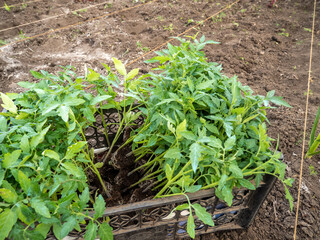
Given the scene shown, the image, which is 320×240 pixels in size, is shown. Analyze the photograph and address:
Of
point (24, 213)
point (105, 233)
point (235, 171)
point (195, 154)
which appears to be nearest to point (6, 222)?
point (24, 213)

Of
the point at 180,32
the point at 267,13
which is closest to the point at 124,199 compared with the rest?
the point at 180,32

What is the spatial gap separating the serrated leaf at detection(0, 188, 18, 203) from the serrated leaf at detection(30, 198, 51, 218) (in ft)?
0.18

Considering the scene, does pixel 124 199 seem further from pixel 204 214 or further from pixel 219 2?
pixel 219 2

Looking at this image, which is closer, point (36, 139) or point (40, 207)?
point (40, 207)

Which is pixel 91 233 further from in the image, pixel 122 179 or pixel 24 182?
pixel 122 179

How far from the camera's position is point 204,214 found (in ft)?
2.94

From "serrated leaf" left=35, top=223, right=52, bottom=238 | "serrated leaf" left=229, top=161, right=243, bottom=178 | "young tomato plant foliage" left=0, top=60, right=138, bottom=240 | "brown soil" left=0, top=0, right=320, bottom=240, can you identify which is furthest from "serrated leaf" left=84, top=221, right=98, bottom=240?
"brown soil" left=0, top=0, right=320, bottom=240

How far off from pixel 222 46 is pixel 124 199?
2.26 m

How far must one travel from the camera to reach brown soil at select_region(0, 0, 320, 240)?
1.62 m

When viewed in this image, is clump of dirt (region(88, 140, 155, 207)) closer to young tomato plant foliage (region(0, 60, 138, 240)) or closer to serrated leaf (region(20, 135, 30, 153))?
young tomato plant foliage (region(0, 60, 138, 240))

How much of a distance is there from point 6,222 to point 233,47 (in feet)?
8.97

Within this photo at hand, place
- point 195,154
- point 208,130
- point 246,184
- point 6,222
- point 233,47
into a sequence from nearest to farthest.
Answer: point 6,222 < point 195,154 < point 246,184 < point 208,130 < point 233,47

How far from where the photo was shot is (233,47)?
2877 millimetres

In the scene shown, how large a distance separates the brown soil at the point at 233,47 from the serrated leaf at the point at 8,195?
3.75 feet
